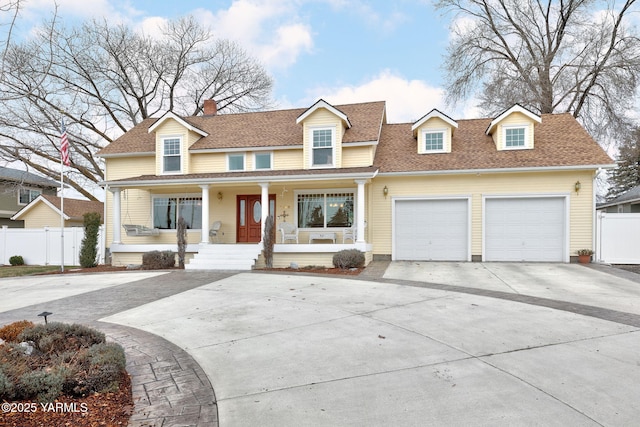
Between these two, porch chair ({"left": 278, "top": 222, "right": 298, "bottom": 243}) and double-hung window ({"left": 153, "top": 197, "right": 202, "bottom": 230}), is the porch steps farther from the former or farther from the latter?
double-hung window ({"left": 153, "top": 197, "right": 202, "bottom": 230})

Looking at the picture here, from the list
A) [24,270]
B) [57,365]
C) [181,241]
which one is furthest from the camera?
[24,270]

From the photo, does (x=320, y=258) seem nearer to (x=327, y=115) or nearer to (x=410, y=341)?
(x=327, y=115)

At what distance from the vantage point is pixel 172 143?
1512 cm

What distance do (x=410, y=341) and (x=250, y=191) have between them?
36.5ft

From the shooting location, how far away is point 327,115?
547 inches

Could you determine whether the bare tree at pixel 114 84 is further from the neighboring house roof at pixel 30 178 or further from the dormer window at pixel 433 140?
the dormer window at pixel 433 140

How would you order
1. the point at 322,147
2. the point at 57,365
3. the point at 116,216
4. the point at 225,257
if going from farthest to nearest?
the point at 322,147
the point at 116,216
the point at 225,257
the point at 57,365

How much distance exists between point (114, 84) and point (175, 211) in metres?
13.6

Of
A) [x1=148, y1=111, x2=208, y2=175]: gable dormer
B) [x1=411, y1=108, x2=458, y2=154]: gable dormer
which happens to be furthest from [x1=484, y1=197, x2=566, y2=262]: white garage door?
[x1=148, y1=111, x2=208, y2=175]: gable dormer

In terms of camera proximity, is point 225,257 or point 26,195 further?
point 26,195

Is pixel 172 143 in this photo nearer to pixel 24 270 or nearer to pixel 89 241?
pixel 89 241

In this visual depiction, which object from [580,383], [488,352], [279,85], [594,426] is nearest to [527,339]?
[488,352]

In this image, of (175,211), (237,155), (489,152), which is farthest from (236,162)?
(489,152)

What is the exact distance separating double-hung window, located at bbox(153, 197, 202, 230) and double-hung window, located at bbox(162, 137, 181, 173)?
1333 millimetres
